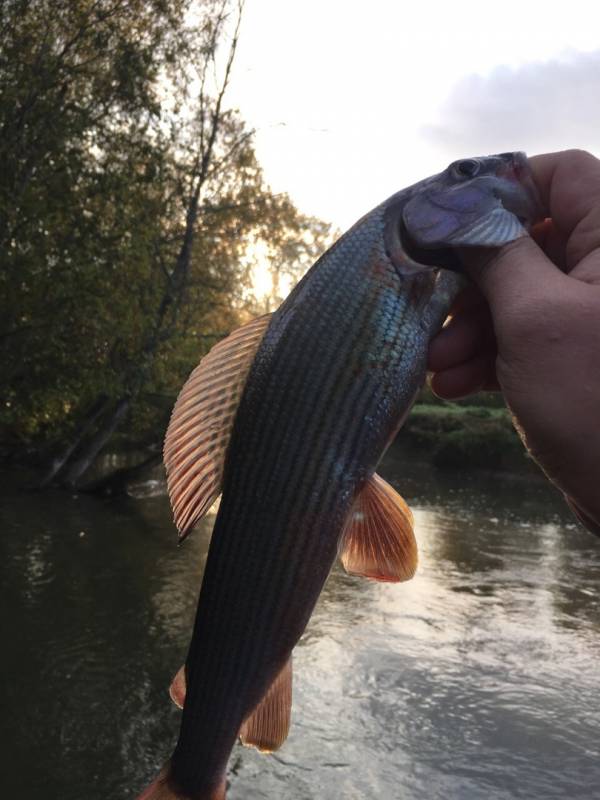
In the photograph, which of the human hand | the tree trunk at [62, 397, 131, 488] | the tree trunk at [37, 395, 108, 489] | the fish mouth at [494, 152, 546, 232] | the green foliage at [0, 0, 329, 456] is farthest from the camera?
the tree trunk at [37, 395, 108, 489]

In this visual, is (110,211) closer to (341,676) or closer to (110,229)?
(110,229)

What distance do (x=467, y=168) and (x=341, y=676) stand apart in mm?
6828

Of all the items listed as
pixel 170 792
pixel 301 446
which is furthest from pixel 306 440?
pixel 170 792

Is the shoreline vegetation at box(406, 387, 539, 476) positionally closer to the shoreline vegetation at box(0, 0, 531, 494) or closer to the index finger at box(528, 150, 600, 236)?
the shoreline vegetation at box(0, 0, 531, 494)

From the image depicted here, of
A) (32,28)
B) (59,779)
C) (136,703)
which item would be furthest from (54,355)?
(59,779)

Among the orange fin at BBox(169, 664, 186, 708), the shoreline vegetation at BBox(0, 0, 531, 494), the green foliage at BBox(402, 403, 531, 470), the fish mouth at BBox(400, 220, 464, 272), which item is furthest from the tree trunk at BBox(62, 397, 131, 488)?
the fish mouth at BBox(400, 220, 464, 272)

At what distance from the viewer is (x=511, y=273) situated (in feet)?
6.11

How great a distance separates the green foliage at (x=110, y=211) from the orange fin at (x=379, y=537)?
39.7 ft

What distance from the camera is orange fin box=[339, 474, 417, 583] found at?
6.64 ft

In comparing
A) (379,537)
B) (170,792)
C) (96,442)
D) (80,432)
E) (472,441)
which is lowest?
(472,441)

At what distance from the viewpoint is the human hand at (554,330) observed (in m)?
1.69

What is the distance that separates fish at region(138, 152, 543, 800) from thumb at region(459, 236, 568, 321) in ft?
0.10

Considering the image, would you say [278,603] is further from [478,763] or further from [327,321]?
[478,763]

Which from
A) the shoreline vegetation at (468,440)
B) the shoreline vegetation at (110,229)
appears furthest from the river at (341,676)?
the shoreline vegetation at (468,440)
